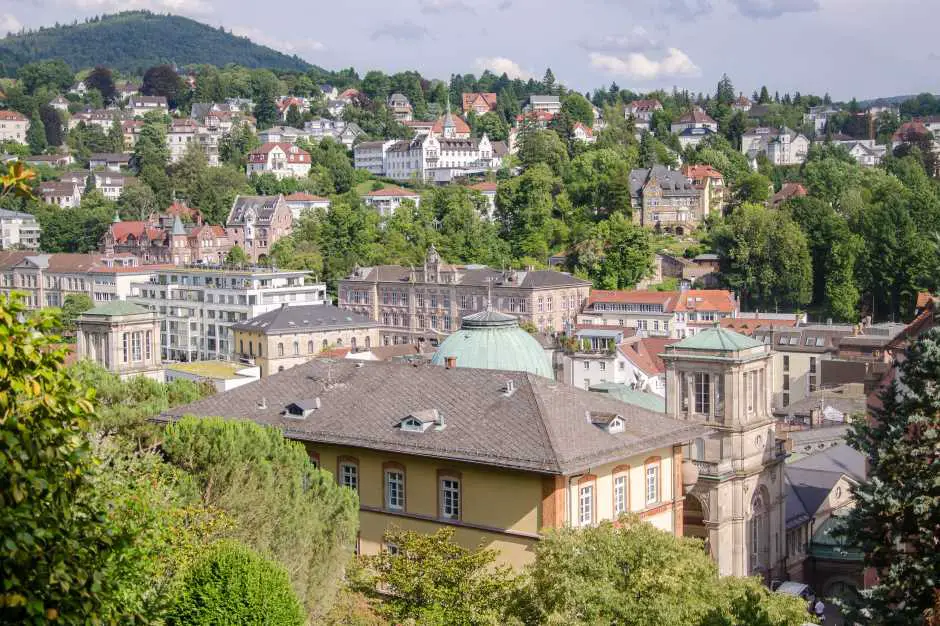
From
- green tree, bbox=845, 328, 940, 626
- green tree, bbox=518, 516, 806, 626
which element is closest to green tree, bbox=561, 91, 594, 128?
green tree, bbox=518, 516, 806, 626

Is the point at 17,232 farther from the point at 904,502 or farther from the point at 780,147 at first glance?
the point at 904,502

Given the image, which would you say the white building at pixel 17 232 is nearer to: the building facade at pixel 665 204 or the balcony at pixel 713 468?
the building facade at pixel 665 204

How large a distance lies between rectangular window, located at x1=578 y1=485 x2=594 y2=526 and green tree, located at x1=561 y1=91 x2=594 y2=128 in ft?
489

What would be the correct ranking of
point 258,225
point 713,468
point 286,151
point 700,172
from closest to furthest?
point 713,468 → point 700,172 → point 258,225 → point 286,151

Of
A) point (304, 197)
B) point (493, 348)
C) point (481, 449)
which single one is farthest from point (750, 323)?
point (304, 197)

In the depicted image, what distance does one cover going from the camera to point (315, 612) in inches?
1188

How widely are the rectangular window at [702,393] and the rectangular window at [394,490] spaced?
56.9 ft

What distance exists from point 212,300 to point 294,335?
20113 millimetres

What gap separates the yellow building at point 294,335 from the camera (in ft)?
298

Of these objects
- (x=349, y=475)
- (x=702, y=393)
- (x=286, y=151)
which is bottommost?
(x=349, y=475)

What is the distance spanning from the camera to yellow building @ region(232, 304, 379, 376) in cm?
9088

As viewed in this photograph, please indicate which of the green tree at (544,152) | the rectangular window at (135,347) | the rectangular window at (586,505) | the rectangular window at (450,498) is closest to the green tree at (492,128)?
the green tree at (544,152)

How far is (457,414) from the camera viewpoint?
35.9m

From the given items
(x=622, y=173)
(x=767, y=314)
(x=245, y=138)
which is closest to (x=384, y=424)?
(x=767, y=314)
